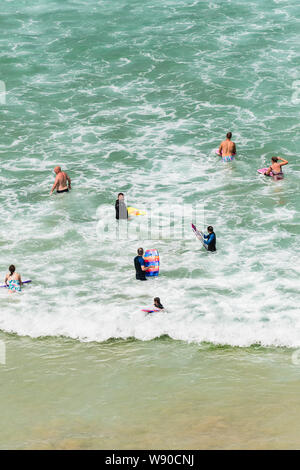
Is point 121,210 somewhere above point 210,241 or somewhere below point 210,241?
above

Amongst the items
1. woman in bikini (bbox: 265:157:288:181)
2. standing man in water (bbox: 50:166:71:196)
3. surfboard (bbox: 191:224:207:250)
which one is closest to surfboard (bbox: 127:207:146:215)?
surfboard (bbox: 191:224:207:250)

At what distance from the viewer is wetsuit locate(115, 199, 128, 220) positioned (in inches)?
896

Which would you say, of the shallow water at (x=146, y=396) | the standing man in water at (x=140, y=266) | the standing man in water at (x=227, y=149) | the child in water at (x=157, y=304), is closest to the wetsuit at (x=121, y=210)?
the standing man in water at (x=140, y=266)

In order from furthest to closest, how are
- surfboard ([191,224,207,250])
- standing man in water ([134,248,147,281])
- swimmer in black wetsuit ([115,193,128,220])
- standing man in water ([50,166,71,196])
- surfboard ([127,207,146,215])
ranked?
standing man in water ([50,166,71,196]), surfboard ([127,207,146,215]), swimmer in black wetsuit ([115,193,128,220]), surfboard ([191,224,207,250]), standing man in water ([134,248,147,281])

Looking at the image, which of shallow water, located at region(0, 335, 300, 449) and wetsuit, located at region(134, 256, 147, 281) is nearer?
shallow water, located at region(0, 335, 300, 449)

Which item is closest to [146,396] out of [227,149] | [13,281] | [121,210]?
[13,281]

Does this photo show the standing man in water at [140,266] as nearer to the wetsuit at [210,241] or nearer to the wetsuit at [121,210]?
the wetsuit at [210,241]

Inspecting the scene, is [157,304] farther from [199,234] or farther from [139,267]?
[199,234]

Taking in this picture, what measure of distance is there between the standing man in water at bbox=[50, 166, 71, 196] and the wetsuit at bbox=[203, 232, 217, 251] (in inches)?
291

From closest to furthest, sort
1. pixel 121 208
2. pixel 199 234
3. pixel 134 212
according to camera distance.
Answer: pixel 199 234 → pixel 121 208 → pixel 134 212

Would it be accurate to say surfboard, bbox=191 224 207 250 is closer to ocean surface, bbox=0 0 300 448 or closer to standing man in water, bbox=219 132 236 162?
ocean surface, bbox=0 0 300 448

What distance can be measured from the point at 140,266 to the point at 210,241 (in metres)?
2.91

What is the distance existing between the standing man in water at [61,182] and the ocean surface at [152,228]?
1.48ft

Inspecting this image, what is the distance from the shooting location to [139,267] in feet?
61.3
